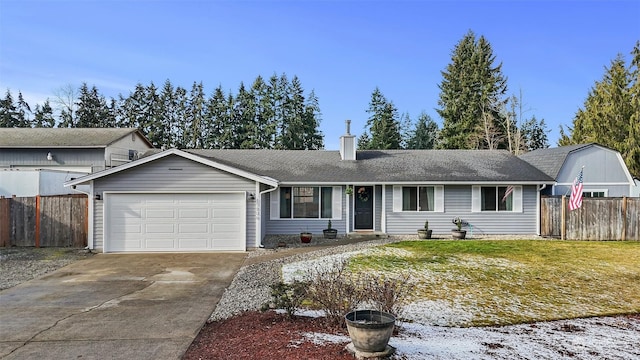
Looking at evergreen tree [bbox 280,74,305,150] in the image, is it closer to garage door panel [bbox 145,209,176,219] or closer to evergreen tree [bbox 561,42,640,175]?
evergreen tree [bbox 561,42,640,175]

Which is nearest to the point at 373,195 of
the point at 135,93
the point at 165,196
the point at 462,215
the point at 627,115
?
the point at 462,215

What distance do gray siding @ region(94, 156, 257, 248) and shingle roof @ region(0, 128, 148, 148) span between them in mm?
15341

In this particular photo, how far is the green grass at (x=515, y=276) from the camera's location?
699 centimetres

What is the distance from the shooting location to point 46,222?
1338cm

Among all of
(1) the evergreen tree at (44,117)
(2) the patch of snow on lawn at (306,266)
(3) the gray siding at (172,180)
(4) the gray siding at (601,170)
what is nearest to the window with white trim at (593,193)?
(4) the gray siding at (601,170)

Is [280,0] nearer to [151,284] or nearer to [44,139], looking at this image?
[151,284]

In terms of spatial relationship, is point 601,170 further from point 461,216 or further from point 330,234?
point 330,234

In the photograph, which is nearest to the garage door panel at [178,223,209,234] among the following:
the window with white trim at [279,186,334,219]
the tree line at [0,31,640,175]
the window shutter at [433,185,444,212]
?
the window with white trim at [279,186,334,219]

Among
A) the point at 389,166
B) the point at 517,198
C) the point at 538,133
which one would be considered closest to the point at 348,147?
the point at 389,166

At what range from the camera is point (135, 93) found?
46.1 metres

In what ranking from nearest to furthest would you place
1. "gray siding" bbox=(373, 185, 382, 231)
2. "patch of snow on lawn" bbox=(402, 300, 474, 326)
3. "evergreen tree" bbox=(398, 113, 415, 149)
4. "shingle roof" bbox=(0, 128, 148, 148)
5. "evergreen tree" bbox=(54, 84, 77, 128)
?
→ "patch of snow on lawn" bbox=(402, 300, 474, 326) → "gray siding" bbox=(373, 185, 382, 231) → "shingle roof" bbox=(0, 128, 148, 148) → "evergreen tree" bbox=(54, 84, 77, 128) → "evergreen tree" bbox=(398, 113, 415, 149)

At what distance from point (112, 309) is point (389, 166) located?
43.2 feet

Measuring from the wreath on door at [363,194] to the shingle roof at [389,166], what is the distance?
1.97ft

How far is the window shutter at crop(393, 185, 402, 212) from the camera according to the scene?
1636 cm
